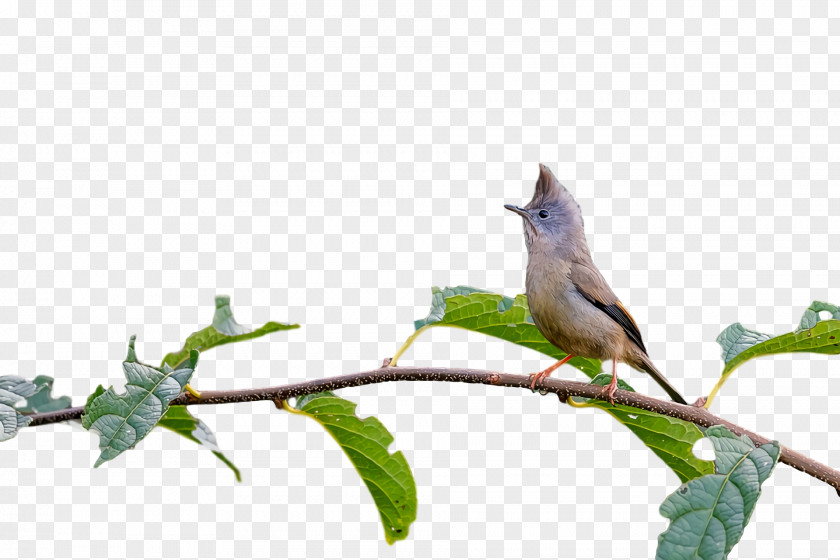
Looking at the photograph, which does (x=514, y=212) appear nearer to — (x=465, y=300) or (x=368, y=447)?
(x=465, y=300)

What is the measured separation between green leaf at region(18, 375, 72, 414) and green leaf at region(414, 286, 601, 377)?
187 cm

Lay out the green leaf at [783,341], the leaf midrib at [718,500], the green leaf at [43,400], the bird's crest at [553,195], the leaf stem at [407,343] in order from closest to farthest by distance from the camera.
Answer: the leaf midrib at [718,500], the green leaf at [783,341], the leaf stem at [407,343], the green leaf at [43,400], the bird's crest at [553,195]

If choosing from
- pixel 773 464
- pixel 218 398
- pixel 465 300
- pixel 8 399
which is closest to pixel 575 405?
pixel 465 300

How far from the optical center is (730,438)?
331cm

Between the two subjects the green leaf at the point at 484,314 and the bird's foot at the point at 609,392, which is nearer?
the bird's foot at the point at 609,392

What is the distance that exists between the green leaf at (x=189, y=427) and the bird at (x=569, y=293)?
72.7 inches

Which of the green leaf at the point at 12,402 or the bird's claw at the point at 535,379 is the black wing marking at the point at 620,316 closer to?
the bird's claw at the point at 535,379

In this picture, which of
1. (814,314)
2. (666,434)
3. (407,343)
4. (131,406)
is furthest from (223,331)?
(814,314)

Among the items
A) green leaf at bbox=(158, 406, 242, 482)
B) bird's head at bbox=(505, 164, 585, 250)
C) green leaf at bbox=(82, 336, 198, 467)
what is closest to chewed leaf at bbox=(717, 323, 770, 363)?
bird's head at bbox=(505, 164, 585, 250)

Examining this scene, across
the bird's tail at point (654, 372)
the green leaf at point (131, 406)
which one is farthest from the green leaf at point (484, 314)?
the green leaf at point (131, 406)

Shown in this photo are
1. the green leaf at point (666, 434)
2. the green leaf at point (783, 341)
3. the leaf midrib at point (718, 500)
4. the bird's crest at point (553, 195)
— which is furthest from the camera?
the bird's crest at point (553, 195)

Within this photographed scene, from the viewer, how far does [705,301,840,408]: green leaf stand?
3686 millimetres

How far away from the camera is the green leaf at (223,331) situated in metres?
4.05

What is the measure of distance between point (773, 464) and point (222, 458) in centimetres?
284
